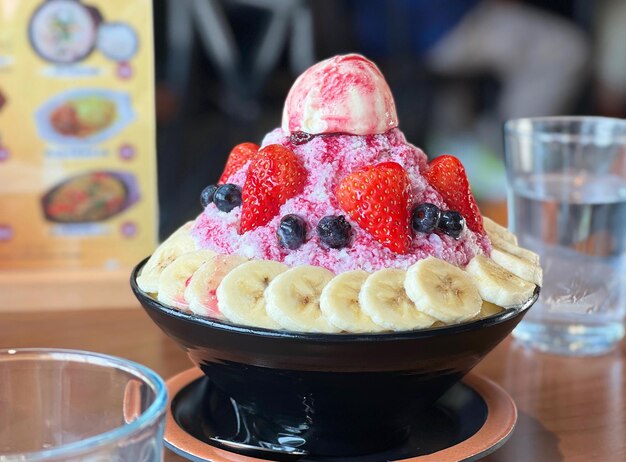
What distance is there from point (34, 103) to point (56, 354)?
1084mm

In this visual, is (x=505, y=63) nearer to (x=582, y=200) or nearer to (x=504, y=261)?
(x=582, y=200)

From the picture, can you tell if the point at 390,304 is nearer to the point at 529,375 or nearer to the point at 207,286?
the point at 207,286

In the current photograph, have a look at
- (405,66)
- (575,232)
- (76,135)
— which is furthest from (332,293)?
(405,66)

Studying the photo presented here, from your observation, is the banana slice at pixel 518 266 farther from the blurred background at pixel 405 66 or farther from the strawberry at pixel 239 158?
the blurred background at pixel 405 66

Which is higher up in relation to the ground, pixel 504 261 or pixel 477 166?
pixel 504 261

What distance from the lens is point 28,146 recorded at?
69.8 inches

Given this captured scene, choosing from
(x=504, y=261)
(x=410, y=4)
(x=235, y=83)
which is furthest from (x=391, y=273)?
(x=410, y=4)

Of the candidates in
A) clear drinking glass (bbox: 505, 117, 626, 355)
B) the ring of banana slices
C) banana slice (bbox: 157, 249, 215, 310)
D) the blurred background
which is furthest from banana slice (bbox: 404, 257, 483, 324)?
the blurred background

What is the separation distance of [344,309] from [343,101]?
25 cm

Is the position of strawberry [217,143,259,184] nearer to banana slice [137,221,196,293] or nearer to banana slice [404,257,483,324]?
banana slice [137,221,196,293]

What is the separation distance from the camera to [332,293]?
0.86 metres

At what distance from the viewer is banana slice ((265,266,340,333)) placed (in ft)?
2.79

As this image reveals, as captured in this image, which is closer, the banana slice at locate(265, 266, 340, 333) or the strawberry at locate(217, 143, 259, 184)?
the banana slice at locate(265, 266, 340, 333)

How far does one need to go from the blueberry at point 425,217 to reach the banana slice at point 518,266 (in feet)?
0.35
